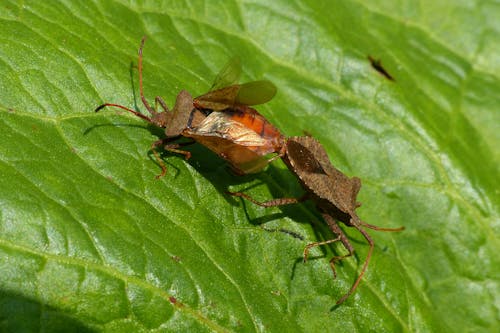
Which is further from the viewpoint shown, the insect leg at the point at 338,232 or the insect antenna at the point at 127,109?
the insect leg at the point at 338,232

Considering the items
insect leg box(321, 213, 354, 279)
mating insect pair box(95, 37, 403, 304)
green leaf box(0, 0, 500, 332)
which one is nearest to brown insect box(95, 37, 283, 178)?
mating insect pair box(95, 37, 403, 304)

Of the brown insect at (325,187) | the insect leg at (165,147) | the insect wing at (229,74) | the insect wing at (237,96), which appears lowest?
the brown insect at (325,187)

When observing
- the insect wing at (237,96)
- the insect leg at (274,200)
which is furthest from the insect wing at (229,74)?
the insect leg at (274,200)

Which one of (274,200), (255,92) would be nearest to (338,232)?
(274,200)

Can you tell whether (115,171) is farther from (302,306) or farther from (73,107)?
(302,306)

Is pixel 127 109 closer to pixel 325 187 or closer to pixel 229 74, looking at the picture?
pixel 229 74

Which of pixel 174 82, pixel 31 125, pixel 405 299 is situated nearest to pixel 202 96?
pixel 174 82

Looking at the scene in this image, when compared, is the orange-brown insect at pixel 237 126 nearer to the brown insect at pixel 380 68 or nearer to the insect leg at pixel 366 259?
the insect leg at pixel 366 259
